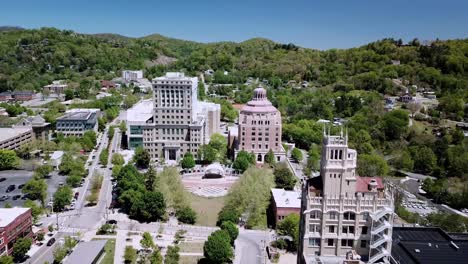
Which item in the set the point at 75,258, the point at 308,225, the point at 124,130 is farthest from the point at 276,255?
the point at 124,130

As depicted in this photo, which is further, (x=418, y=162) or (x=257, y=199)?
(x=418, y=162)

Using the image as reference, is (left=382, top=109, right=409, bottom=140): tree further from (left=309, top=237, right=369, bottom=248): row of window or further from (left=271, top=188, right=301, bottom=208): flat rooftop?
(left=309, top=237, right=369, bottom=248): row of window

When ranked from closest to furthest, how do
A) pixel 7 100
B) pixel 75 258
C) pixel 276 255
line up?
pixel 75 258 → pixel 276 255 → pixel 7 100

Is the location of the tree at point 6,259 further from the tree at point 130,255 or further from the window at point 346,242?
the window at point 346,242

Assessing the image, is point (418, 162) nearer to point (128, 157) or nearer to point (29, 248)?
point (128, 157)

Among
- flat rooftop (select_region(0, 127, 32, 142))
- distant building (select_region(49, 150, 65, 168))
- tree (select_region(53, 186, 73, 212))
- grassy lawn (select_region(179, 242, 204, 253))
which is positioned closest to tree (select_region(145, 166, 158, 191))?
tree (select_region(53, 186, 73, 212))

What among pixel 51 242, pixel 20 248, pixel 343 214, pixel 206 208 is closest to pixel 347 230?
pixel 343 214
